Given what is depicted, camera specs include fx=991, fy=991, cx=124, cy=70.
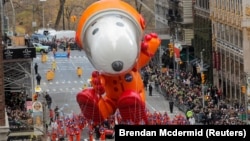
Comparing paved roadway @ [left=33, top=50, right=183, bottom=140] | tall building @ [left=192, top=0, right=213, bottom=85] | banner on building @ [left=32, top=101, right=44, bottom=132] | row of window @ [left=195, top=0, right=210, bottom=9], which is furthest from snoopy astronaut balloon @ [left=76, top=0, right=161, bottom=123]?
row of window @ [left=195, top=0, right=210, bottom=9]

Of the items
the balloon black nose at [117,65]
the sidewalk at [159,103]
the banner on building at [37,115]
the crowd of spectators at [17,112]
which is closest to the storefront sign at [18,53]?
the crowd of spectators at [17,112]

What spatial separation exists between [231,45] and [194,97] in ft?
32.5

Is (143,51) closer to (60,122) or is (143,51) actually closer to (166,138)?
(60,122)

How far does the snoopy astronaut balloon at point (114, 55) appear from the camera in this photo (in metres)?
32.8

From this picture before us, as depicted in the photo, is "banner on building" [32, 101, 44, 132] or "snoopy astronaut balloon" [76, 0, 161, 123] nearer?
"snoopy astronaut balloon" [76, 0, 161, 123]

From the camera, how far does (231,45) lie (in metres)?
61.2

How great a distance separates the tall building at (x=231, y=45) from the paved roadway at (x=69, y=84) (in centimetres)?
438

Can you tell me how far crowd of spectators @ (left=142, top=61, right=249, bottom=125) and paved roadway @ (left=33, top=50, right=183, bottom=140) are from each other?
2.28 ft

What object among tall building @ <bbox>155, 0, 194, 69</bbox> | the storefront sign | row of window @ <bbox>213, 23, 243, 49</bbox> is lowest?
the storefront sign

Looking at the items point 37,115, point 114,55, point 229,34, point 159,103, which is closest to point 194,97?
point 159,103

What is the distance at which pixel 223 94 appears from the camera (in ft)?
196

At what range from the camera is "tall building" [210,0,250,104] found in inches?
2227

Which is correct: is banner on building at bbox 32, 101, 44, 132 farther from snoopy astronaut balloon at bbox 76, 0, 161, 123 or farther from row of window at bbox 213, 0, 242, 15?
row of window at bbox 213, 0, 242, 15

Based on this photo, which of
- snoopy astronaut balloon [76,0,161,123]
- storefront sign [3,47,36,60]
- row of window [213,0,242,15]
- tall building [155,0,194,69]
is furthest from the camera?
tall building [155,0,194,69]
